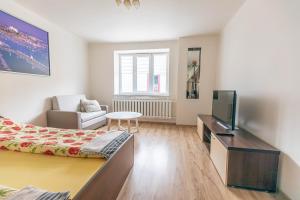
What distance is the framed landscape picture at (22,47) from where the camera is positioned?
8.15ft

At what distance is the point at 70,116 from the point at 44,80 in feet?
3.13

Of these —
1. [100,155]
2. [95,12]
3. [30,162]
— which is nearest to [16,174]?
[30,162]

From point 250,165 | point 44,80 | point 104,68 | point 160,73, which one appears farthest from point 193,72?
point 44,80

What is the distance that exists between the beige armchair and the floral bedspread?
3.24 feet

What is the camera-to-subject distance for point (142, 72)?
16.0 feet

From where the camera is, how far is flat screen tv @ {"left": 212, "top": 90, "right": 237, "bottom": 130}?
86.7 inches

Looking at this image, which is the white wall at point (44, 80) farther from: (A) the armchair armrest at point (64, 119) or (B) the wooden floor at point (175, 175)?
(B) the wooden floor at point (175, 175)

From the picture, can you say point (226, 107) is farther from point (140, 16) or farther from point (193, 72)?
point (140, 16)

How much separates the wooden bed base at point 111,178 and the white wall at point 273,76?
164cm

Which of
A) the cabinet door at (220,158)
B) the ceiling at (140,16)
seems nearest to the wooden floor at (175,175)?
the cabinet door at (220,158)

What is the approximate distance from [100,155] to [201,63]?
3.58 m

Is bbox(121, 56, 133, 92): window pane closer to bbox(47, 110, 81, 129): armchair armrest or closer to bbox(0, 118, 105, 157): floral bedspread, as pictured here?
bbox(47, 110, 81, 129): armchair armrest

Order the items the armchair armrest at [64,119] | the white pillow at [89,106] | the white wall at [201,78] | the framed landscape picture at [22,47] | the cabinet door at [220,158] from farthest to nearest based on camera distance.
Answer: the white wall at [201,78], the white pillow at [89,106], the armchair armrest at [64,119], the framed landscape picture at [22,47], the cabinet door at [220,158]

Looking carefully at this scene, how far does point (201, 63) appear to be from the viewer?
4.17m
